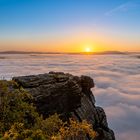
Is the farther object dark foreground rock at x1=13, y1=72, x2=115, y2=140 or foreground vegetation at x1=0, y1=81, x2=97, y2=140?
dark foreground rock at x1=13, y1=72, x2=115, y2=140

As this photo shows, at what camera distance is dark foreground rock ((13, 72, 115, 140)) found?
3303cm

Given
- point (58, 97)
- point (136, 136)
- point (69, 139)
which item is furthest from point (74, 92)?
point (136, 136)

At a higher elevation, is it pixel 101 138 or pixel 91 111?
pixel 91 111

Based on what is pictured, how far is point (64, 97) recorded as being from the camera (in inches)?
1432

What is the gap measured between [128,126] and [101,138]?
13219cm

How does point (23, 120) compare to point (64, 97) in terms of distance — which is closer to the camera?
point (23, 120)

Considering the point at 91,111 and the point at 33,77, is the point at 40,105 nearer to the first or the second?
the point at 33,77

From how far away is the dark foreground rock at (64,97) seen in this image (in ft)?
108

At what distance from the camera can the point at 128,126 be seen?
16750 cm

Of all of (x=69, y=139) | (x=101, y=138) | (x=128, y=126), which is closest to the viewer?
(x=69, y=139)

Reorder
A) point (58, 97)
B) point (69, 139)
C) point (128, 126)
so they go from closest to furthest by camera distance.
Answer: point (69, 139), point (58, 97), point (128, 126)

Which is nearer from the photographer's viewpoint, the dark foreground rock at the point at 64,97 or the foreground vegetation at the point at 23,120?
the foreground vegetation at the point at 23,120

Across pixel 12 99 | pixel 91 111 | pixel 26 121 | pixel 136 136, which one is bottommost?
pixel 136 136

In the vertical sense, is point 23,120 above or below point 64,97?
above
